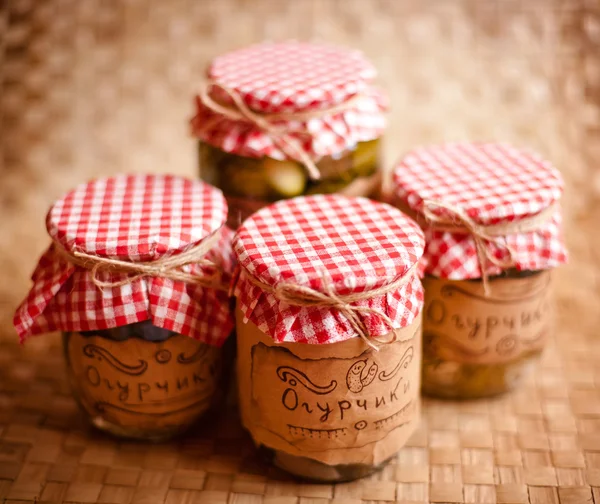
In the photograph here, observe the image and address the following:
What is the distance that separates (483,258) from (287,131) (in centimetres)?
31

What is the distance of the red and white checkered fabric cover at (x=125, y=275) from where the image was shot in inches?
39.0

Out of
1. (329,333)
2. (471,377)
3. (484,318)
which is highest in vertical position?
(329,333)

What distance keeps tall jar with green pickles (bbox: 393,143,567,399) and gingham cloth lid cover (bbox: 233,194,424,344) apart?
78 mm

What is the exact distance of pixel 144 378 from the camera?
106 cm

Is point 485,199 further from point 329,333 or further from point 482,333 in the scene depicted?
point 329,333

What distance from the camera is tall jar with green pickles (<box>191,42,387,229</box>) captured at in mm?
1107

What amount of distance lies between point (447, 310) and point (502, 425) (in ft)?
0.60

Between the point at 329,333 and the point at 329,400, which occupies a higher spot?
the point at 329,333

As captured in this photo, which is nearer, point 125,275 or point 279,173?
point 125,275

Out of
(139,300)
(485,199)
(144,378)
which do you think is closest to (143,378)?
(144,378)

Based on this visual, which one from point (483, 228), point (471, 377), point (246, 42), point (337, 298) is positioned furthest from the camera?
point (246, 42)

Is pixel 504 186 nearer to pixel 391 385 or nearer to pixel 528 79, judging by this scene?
pixel 391 385

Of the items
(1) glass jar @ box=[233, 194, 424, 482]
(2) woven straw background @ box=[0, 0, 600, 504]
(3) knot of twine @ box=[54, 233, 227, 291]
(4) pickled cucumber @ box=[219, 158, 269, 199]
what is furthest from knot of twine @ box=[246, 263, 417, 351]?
(2) woven straw background @ box=[0, 0, 600, 504]

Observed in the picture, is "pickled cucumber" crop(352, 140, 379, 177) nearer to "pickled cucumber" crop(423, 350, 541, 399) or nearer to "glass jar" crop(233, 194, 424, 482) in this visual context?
"glass jar" crop(233, 194, 424, 482)
